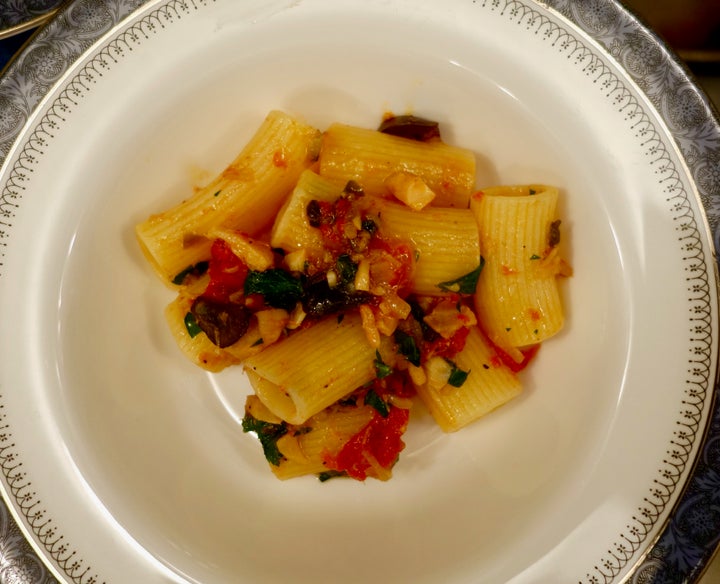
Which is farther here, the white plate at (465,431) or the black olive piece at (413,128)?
the black olive piece at (413,128)

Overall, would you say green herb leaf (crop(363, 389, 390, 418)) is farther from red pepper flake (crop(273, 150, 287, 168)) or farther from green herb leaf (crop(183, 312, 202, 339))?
red pepper flake (crop(273, 150, 287, 168))

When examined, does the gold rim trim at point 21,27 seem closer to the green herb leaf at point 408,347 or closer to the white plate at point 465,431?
the white plate at point 465,431

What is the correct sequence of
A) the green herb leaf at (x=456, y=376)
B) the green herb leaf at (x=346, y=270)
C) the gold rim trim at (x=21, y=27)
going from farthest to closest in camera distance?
the gold rim trim at (x=21, y=27) < the green herb leaf at (x=456, y=376) < the green herb leaf at (x=346, y=270)

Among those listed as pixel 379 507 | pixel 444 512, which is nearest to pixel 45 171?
pixel 379 507

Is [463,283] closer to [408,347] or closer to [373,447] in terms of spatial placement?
[408,347]

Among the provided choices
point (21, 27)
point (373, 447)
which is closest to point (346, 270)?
point (373, 447)

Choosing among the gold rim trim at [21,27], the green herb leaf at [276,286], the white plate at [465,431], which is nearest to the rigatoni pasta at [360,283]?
the green herb leaf at [276,286]

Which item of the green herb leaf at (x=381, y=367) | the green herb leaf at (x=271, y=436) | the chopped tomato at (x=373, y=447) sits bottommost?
the chopped tomato at (x=373, y=447)

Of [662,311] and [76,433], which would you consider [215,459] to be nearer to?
[76,433]
